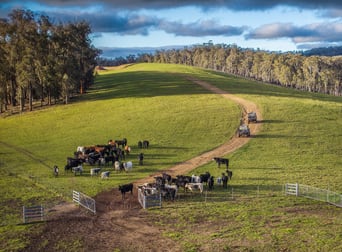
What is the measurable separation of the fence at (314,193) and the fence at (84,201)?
14772 mm

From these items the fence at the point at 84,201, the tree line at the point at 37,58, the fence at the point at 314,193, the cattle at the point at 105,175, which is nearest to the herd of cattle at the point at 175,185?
the fence at the point at 84,201

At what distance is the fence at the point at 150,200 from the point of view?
27673 mm

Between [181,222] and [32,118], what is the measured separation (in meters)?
48.7

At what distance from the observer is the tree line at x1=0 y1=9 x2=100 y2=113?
7125cm

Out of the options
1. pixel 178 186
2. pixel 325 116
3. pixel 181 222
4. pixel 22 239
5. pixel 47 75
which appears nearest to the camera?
pixel 22 239

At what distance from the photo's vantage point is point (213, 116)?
5953cm

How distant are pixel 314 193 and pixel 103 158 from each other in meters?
20.7

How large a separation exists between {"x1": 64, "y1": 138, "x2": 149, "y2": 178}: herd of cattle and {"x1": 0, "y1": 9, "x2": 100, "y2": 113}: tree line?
98.7 ft

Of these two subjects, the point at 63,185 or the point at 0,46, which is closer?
the point at 63,185

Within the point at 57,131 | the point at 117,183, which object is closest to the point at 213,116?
the point at 57,131

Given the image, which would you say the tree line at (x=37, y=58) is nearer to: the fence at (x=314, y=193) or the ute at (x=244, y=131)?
the ute at (x=244, y=131)

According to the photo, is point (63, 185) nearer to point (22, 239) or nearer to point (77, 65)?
point (22, 239)

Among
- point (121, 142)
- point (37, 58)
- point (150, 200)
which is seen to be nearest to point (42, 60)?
point (37, 58)

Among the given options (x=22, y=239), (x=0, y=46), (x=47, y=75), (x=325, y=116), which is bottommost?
(x=22, y=239)
